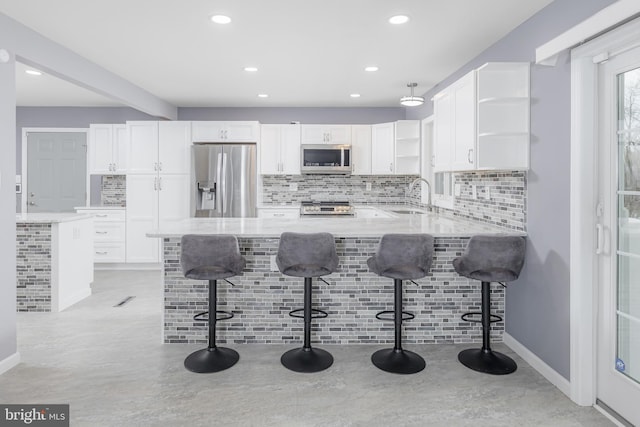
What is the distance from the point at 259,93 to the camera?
5.54 metres

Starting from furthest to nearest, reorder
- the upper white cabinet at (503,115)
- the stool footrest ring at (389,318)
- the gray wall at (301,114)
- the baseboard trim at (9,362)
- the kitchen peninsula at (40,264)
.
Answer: the gray wall at (301,114)
the kitchen peninsula at (40,264)
the stool footrest ring at (389,318)
the upper white cabinet at (503,115)
the baseboard trim at (9,362)

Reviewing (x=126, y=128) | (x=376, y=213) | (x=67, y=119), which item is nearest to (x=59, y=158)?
(x=67, y=119)

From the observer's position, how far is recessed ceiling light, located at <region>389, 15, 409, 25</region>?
3.01 m

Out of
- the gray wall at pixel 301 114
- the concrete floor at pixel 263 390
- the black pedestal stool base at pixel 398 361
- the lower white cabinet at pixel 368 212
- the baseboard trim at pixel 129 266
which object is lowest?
the concrete floor at pixel 263 390

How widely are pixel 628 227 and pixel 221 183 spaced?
4.79m

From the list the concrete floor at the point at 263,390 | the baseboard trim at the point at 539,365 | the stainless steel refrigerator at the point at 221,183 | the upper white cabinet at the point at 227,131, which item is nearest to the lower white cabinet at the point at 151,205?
the stainless steel refrigerator at the point at 221,183

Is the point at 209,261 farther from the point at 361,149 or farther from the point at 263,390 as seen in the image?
the point at 361,149

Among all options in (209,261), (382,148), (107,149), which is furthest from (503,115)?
(107,149)

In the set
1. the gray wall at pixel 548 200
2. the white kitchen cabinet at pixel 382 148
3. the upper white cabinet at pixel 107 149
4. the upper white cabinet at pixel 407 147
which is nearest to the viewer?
the gray wall at pixel 548 200

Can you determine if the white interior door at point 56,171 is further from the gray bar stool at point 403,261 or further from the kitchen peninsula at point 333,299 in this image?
the gray bar stool at point 403,261

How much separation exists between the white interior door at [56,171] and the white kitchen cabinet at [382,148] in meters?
4.43

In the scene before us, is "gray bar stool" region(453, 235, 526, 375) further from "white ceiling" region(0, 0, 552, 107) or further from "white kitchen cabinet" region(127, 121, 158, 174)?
"white kitchen cabinet" region(127, 121, 158, 174)

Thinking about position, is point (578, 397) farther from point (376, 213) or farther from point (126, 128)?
point (126, 128)

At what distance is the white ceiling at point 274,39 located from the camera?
112 inches
